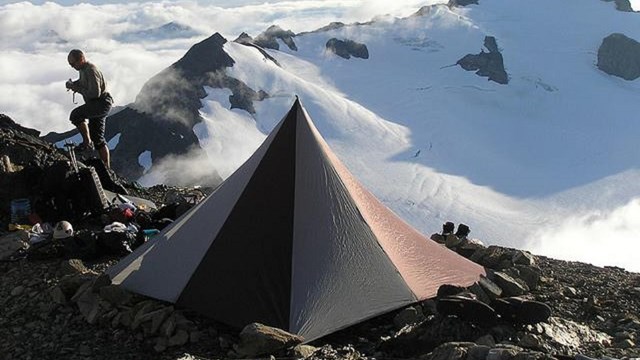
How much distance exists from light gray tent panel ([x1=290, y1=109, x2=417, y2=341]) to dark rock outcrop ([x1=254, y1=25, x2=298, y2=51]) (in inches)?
5805

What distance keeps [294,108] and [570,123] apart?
13358cm

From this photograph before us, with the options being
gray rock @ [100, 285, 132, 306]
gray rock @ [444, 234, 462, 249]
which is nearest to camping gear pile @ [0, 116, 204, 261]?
gray rock @ [100, 285, 132, 306]

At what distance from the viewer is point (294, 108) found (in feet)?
32.2

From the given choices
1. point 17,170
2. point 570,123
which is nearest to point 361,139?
point 570,123

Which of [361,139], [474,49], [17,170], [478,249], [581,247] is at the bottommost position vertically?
[581,247]

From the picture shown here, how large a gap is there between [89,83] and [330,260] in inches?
316

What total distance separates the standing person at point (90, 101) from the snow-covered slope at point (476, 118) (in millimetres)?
73736

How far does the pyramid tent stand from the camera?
819cm

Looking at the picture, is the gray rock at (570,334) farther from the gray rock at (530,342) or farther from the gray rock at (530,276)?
the gray rock at (530,276)

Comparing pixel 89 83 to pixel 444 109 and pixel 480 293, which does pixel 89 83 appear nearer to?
pixel 480 293

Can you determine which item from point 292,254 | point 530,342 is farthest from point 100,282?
point 530,342

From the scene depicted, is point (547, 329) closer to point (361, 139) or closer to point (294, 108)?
point (294, 108)

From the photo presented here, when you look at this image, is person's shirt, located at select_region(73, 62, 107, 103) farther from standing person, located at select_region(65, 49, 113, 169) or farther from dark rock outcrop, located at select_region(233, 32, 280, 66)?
dark rock outcrop, located at select_region(233, 32, 280, 66)

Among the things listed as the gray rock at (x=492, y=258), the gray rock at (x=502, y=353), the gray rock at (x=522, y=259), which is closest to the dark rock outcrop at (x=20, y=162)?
the gray rock at (x=492, y=258)
